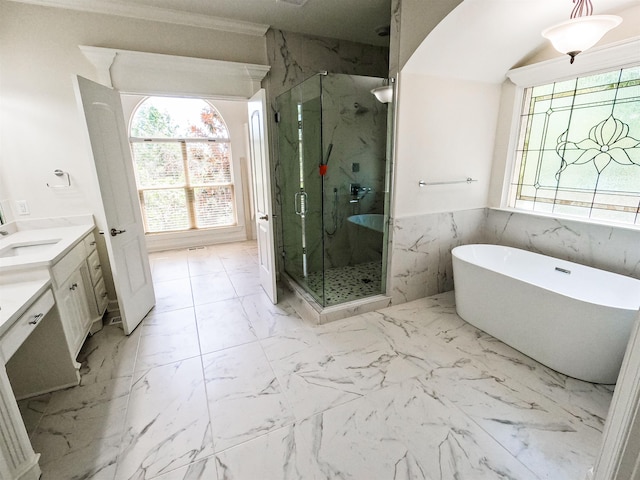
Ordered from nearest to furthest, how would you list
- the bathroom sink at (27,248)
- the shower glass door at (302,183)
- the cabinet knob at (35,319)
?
1. the cabinet knob at (35,319)
2. the bathroom sink at (27,248)
3. the shower glass door at (302,183)

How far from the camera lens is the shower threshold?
2736 millimetres

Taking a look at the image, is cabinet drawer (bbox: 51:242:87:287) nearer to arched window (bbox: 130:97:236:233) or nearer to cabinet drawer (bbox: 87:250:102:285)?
cabinet drawer (bbox: 87:250:102:285)

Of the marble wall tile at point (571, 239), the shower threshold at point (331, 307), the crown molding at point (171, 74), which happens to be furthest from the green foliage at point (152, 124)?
the marble wall tile at point (571, 239)

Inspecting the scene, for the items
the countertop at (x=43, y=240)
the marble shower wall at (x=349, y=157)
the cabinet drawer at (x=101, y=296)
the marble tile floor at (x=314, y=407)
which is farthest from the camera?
A: the marble shower wall at (x=349, y=157)

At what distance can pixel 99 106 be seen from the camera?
2.31m

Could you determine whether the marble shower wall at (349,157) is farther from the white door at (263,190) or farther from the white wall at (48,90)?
the white wall at (48,90)

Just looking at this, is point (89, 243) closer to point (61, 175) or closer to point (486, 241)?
point (61, 175)

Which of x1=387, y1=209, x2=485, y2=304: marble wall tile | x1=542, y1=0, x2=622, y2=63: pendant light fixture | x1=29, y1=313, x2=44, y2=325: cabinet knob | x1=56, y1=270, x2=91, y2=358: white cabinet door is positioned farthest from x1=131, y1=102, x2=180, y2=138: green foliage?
x1=542, y1=0, x2=622, y2=63: pendant light fixture

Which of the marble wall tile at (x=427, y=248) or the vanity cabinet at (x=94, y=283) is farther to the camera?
the marble wall tile at (x=427, y=248)

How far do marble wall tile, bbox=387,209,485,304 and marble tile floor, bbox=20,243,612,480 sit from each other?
444mm

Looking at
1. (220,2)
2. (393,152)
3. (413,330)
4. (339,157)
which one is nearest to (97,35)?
(220,2)

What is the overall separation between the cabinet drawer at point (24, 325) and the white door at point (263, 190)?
166 cm

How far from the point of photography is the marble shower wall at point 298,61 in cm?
323

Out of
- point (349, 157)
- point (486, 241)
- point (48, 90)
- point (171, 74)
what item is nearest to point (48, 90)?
point (48, 90)
